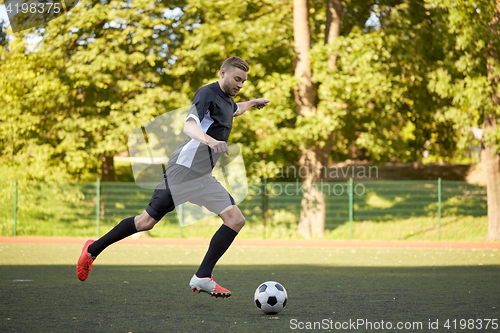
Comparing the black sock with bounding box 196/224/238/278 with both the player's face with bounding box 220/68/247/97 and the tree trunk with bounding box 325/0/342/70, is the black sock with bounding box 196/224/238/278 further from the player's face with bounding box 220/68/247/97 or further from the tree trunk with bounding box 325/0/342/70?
the tree trunk with bounding box 325/0/342/70

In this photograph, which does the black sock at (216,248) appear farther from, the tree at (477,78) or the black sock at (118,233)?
the tree at (477,78)

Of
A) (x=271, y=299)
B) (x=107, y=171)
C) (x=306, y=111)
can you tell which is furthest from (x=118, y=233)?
(x=107, y=171)

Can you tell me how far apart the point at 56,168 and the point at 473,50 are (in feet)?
41.4

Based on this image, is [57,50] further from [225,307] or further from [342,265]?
[225,307]

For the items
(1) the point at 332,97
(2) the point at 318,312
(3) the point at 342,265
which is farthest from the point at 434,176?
(2) the point at 318,312

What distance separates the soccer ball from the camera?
15.6ft

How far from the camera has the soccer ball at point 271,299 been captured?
4.75m

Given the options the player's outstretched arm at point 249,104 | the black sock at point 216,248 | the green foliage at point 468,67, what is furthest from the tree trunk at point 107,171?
the black sock at point 216,248

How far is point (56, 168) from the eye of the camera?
661 inches

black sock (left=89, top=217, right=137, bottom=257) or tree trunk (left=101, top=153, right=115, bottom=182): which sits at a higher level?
black sock (left=89, top=217, right=137, bottom=257)

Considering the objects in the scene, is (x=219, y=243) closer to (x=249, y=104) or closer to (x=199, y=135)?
(x=199, y=135)

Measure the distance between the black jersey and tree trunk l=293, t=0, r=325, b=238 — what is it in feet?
36.0

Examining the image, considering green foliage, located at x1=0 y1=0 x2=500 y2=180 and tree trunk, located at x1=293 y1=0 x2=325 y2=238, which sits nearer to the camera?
green foliage, located at x1=0 y1=0 x2=500 y2=180

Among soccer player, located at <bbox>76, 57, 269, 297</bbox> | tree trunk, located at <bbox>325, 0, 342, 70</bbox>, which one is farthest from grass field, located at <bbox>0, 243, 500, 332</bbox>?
tree trunk, located at <bbox>325, 0, 342, 70</bbox>
